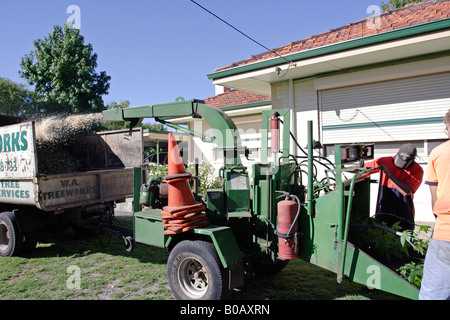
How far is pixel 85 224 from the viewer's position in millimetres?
6109

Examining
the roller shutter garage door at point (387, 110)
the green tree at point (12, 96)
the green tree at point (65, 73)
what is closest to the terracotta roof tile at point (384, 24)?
the roller shutter garage door at point (387, 110)

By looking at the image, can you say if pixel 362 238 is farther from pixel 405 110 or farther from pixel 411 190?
pixel 405 110

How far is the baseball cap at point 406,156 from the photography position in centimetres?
409

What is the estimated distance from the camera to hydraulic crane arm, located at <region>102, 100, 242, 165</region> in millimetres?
4232

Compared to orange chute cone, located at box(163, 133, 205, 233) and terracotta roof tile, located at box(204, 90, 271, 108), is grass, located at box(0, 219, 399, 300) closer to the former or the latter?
orange chute cone, located at box(163, 133, 205, 233)

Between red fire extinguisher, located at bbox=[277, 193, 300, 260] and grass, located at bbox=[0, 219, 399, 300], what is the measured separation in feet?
→ 2.85

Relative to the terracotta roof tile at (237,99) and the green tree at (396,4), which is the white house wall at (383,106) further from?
the green tree at (396,4)

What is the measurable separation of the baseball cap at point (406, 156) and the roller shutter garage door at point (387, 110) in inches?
143

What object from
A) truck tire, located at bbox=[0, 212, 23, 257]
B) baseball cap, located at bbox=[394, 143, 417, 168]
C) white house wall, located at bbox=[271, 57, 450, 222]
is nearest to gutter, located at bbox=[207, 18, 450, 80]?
white house wall, located at bbox=[271, 57, 450, 222]

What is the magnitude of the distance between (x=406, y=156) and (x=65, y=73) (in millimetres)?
15232

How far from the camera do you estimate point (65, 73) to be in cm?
1530

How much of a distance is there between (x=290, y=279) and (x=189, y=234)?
1698 mm

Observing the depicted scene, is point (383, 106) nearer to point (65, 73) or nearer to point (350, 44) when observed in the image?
point (350, 44)
